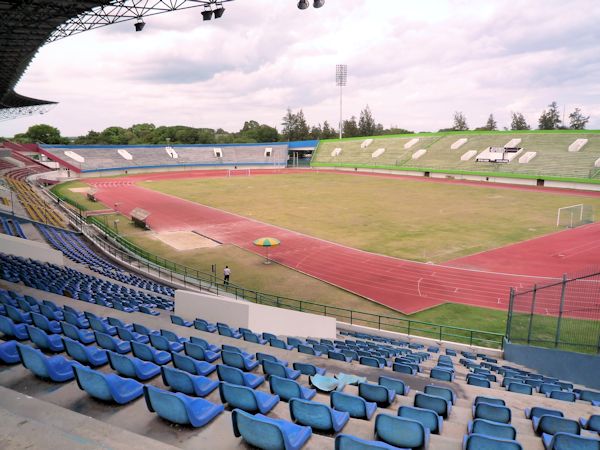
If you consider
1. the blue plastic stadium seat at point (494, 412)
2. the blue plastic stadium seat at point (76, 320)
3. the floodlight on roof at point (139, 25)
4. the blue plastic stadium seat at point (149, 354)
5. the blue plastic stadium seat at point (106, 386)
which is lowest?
the blue plastic stadium seat at point (76, 320)

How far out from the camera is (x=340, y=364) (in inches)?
364

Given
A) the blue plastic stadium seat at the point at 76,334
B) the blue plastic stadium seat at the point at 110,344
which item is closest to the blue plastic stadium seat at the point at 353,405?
the blue plastic stadium seat at the point at 110,344

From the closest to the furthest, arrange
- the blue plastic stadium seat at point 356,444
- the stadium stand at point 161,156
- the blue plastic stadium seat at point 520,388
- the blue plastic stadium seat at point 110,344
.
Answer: the blue plastic stadium seat at point 356,444 → the blue plastic stadium seat at point 110,344 → the blue plastic stadium seat at point 520,388 → the stadium stand at point 161,156

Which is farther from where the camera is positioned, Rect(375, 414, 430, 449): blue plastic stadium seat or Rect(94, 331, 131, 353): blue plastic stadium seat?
Rect(94, 331, 131, 353): blue plastic stadium seat

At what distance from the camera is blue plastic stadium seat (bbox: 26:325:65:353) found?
7.27 meters

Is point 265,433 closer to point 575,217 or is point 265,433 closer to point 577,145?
point 575,217

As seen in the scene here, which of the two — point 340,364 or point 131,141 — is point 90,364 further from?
point 131,141

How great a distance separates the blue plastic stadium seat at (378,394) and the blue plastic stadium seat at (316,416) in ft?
4.94

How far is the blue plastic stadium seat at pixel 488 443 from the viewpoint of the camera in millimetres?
4266

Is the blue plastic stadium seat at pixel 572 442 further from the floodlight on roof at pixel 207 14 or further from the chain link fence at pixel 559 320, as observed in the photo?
the floodlight on roof at pixel 207 14

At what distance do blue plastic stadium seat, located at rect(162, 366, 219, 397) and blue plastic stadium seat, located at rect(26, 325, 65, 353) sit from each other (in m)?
2.56

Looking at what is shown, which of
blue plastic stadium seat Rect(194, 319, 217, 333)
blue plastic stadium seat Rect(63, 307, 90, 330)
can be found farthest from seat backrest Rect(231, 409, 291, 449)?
blue plastic stadium seat Rect(194, 319, 217, 333)

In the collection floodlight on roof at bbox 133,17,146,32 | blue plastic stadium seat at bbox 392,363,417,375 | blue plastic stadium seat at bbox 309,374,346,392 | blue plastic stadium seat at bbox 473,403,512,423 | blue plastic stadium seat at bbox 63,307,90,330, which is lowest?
blue plastic stadium seat at bbox 392,363,417,375

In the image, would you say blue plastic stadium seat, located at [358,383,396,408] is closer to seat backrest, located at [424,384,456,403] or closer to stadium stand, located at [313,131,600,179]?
seat backrest, located at [424,384,456,403]
